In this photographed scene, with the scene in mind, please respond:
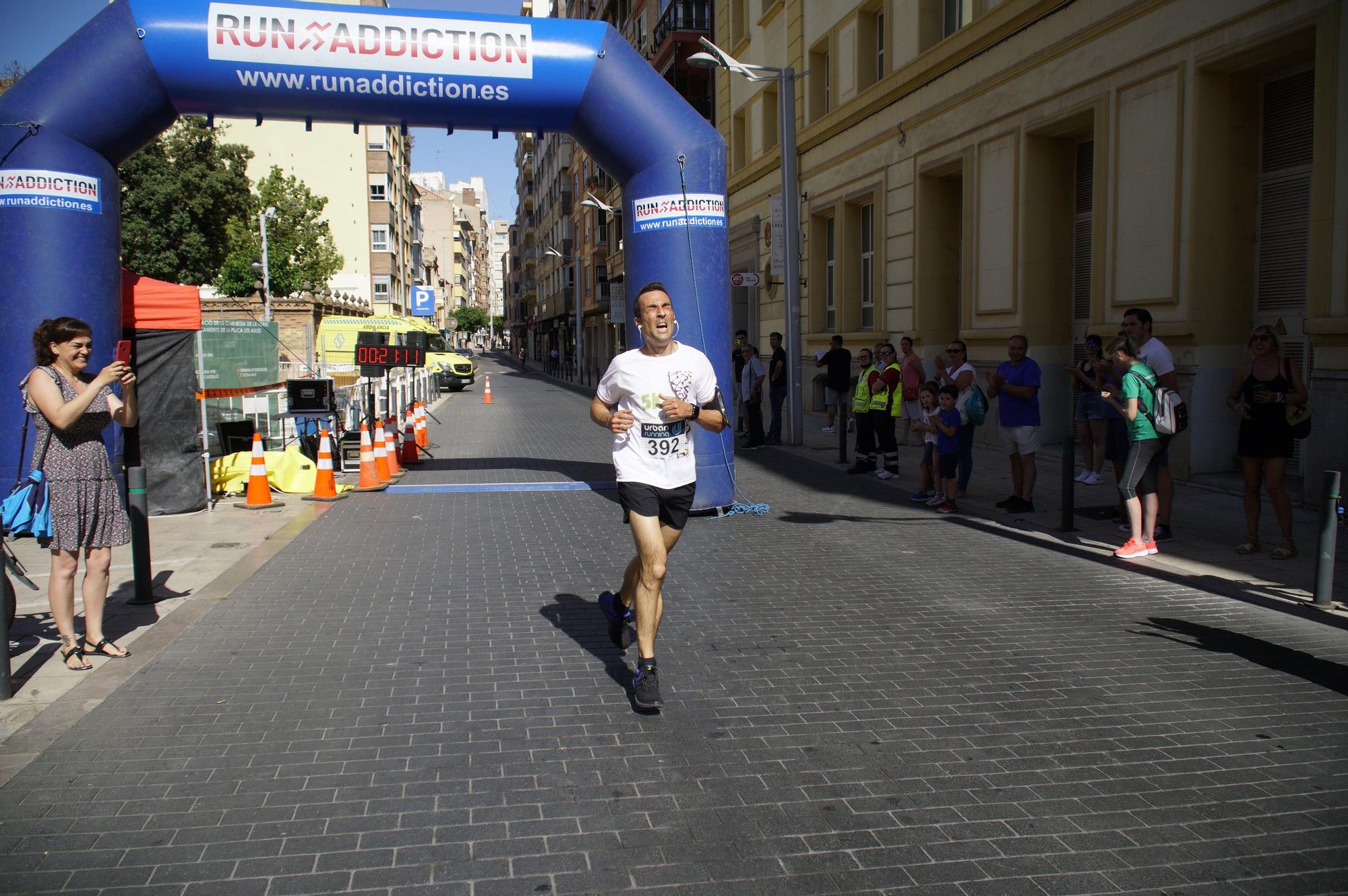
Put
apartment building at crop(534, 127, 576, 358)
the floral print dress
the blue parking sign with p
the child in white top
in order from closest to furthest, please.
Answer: the floral print dress
the child in white top
the blue parking sign with p
apartment building at crop(534, 127, 576, 358)

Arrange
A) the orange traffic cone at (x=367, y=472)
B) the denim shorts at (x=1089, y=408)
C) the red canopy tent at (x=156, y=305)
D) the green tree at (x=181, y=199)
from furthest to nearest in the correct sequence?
1. the green tree at (x=181, y=199)
2. the orange traffic cone at (x=367, y=472)
3. the denim shorts at (x=1089, y=408)
4. the red canopy tent at (x=156, y=305)

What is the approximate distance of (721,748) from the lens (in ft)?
14.1

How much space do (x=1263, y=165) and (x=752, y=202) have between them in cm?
1728

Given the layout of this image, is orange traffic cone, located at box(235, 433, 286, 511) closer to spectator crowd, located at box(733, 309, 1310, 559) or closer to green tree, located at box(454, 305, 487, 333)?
spectator crowd, located at box(733, 309, 1310, 559)

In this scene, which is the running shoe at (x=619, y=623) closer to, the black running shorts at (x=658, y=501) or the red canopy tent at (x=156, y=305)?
the black running shorts at (x=658, y=501)

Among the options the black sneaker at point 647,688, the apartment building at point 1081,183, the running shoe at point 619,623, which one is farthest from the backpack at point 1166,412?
the black sneaker at point 647,688

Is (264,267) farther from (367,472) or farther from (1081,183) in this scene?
(1081,183)

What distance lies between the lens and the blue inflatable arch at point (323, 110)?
935cm

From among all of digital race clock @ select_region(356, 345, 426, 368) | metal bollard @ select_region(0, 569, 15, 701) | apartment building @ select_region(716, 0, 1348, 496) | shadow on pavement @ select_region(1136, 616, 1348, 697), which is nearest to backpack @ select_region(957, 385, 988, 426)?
apartment building @ select_region(716, 0, 1348, 496)

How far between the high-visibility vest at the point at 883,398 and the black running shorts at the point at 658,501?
27.6 feet

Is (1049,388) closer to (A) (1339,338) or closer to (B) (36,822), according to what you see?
(A) (1339,338)

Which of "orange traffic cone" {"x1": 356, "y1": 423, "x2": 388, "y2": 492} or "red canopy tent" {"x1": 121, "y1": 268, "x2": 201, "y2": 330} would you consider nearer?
"red canopy tent" {"x1": 121, "y1": 268, "x2": 201, "y2": 330}

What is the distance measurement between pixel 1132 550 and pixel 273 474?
9465 millimetres

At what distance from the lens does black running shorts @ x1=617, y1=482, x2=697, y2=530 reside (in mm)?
4840
